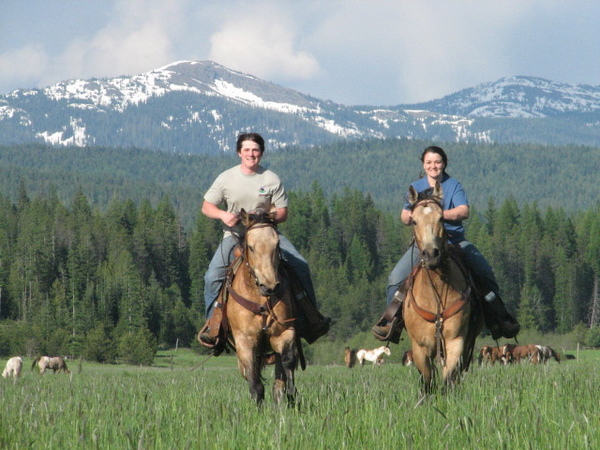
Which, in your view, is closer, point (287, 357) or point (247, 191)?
point (287, 357)

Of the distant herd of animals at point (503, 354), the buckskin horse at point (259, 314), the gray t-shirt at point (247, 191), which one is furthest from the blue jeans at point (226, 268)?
the distant herd of animals at point (503, 354)

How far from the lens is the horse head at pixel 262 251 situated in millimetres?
10922

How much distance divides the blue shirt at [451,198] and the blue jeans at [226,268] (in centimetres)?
189

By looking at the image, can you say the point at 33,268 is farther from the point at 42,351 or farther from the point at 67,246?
the point at 42,351

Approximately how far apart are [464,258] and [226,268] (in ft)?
10.6

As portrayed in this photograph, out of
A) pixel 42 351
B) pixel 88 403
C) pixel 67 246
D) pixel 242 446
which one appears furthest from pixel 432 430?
pixel 67 246

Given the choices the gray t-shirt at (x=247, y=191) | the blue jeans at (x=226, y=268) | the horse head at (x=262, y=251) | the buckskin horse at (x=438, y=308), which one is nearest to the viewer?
the horse head at (x=262, y=251)

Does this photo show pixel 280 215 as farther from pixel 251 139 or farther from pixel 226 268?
pixel 226 268

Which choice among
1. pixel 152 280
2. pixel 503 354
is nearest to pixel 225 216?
pixel 503 354

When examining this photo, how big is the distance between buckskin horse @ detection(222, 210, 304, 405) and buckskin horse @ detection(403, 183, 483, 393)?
1578 mm

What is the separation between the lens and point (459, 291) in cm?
1180

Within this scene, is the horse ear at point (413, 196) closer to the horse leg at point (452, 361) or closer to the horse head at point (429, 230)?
the horse head at point (429, 230)

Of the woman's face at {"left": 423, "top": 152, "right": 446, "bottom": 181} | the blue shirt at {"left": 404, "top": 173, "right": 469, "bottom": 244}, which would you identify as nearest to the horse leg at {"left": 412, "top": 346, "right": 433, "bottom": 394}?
the blue shirt at {"left": 404, "top": 173, "right": 469, "bottom": 244}

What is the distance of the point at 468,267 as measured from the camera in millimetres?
12773
